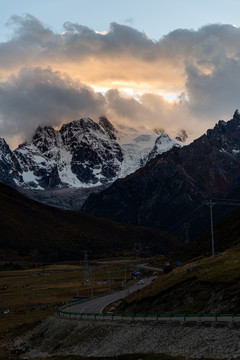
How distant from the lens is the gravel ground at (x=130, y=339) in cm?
5813

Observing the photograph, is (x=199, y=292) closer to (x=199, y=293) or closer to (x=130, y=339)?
(x=199, y=293)

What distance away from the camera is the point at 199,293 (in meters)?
81.3

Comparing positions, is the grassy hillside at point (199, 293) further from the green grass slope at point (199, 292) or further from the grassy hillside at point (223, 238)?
the grassy hillside at point (223, 238)

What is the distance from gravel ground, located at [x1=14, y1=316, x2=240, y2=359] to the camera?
5813 cm

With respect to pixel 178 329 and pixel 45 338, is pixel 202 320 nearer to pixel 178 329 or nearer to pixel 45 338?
pixel 178 329

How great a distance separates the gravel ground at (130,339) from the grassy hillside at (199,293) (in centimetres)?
839

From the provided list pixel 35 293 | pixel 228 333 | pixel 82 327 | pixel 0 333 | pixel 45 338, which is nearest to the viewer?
pixel 228 333

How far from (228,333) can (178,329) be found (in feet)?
27.0

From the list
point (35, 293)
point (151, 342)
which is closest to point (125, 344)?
point (151, 342)

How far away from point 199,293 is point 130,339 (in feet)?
52.9

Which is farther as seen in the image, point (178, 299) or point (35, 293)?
point (35, 293)

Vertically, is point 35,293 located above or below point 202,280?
below

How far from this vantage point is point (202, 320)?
65125 millimetres

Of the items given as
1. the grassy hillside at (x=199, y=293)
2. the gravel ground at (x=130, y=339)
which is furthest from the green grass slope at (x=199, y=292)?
the gravel ground at (x=130, y=339)
